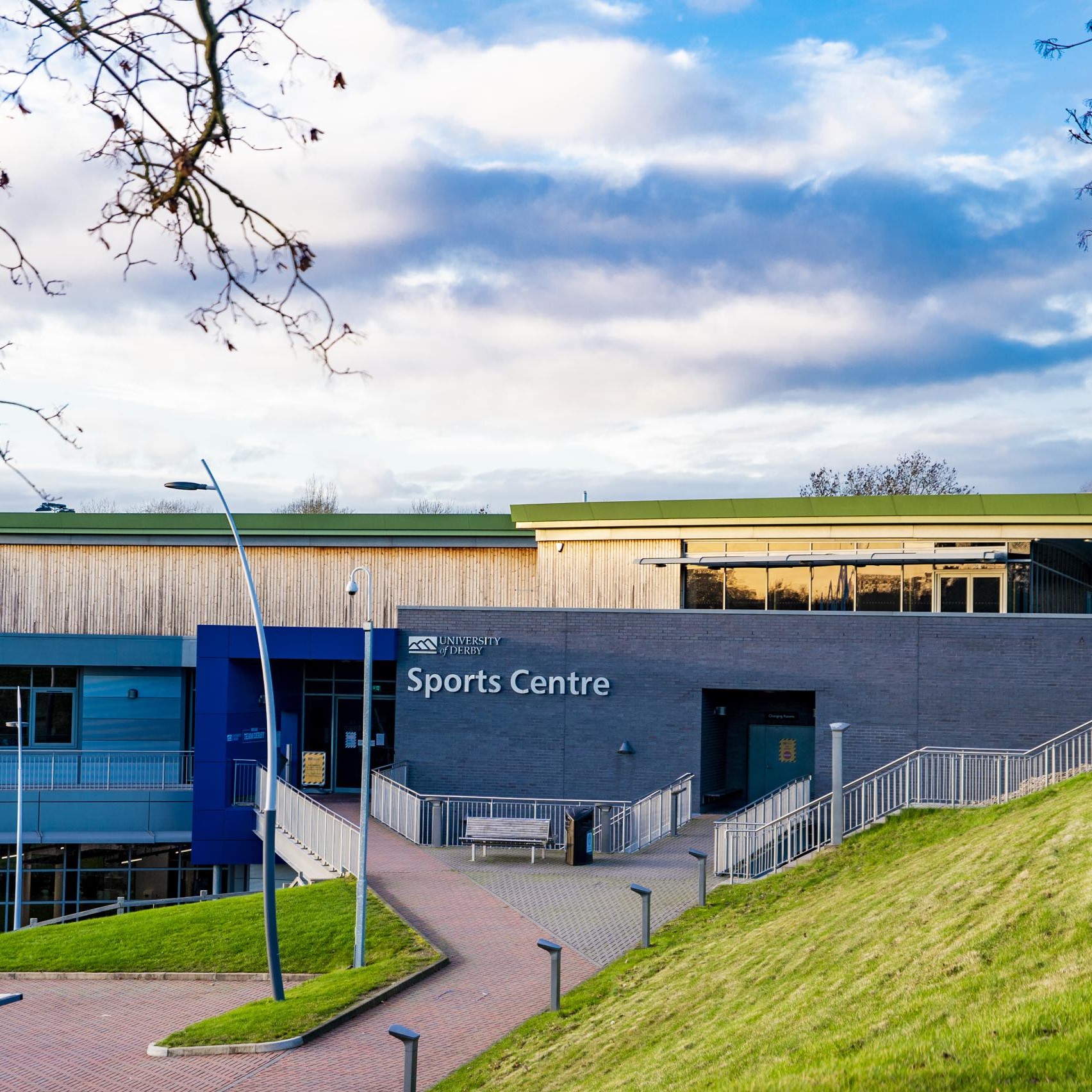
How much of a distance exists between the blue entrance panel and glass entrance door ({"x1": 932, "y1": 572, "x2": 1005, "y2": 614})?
1261cm

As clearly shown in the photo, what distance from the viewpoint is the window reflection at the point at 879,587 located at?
90.7 feet

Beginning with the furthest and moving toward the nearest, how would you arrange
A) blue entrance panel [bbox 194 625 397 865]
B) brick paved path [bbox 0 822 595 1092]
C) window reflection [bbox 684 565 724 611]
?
window reflection [bbox 684 565 724 611] → blue entrance panel [bbox 194 625 397 865] → brick paved path [bbox 0 822 595 1092]

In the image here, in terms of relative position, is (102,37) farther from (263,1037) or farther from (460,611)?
(460,611)

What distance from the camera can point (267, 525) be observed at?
35312 mm

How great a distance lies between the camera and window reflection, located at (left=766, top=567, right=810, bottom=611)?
28359 mm

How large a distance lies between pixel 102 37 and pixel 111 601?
33180mm

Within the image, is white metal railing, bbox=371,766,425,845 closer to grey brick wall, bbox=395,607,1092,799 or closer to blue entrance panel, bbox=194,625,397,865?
grey brick wall, bbox=395,607,1092,799

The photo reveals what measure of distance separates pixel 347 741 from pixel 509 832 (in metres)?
11.0

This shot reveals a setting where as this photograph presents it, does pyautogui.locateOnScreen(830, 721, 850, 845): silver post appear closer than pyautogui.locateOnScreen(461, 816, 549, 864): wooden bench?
Yes

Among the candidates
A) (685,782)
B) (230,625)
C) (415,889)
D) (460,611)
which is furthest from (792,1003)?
(230,625)

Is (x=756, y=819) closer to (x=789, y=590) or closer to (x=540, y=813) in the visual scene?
(x=540, y=813)

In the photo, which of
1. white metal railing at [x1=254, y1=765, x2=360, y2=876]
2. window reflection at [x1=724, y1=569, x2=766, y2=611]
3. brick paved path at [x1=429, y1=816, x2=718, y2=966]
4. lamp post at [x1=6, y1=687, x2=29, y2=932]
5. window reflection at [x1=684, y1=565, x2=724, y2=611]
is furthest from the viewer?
window reflection at [x1=684, y1=565, x2=724, y2=611]

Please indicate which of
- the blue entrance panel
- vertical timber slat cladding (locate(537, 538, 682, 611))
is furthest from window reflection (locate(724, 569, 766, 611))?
the blue entrance panel

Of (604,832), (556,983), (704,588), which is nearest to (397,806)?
(604,832)
